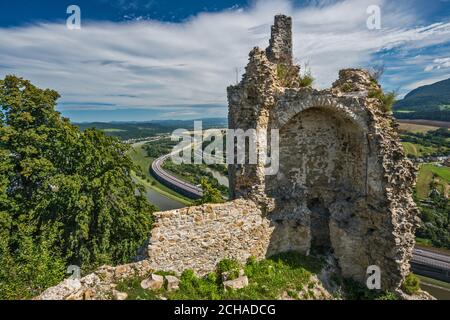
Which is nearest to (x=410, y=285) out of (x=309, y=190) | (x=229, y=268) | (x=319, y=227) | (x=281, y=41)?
(x=319, y=227)

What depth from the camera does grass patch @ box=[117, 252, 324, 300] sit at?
805cm

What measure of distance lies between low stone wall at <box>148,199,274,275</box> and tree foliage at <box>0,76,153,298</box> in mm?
5671

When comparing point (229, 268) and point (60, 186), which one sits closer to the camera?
point (229, 268)

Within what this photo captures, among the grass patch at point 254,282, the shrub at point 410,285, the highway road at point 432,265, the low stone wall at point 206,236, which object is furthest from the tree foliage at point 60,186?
the highway road at point 432,265

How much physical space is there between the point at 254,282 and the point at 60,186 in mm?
9415

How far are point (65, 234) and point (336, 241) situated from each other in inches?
443

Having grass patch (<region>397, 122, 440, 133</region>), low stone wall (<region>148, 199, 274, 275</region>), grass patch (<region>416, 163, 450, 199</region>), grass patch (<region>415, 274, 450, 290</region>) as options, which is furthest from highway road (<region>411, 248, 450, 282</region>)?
grass patch (<region>397, 122, 440, 133</region>)

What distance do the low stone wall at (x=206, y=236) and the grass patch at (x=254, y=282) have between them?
1.02 ft

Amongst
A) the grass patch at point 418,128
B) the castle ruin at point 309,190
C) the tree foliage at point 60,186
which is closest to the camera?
the castle ruin at point 309,190

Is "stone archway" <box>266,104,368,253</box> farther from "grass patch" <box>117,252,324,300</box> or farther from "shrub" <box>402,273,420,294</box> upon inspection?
"shrub" <box>402,273,420,294</box>

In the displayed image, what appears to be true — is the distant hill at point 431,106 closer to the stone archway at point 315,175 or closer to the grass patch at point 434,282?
the grass patch at point 434,282

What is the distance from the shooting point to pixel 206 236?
29.6 feet

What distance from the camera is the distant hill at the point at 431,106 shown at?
118 m

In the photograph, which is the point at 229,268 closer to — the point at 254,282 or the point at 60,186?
the point at 254,282
